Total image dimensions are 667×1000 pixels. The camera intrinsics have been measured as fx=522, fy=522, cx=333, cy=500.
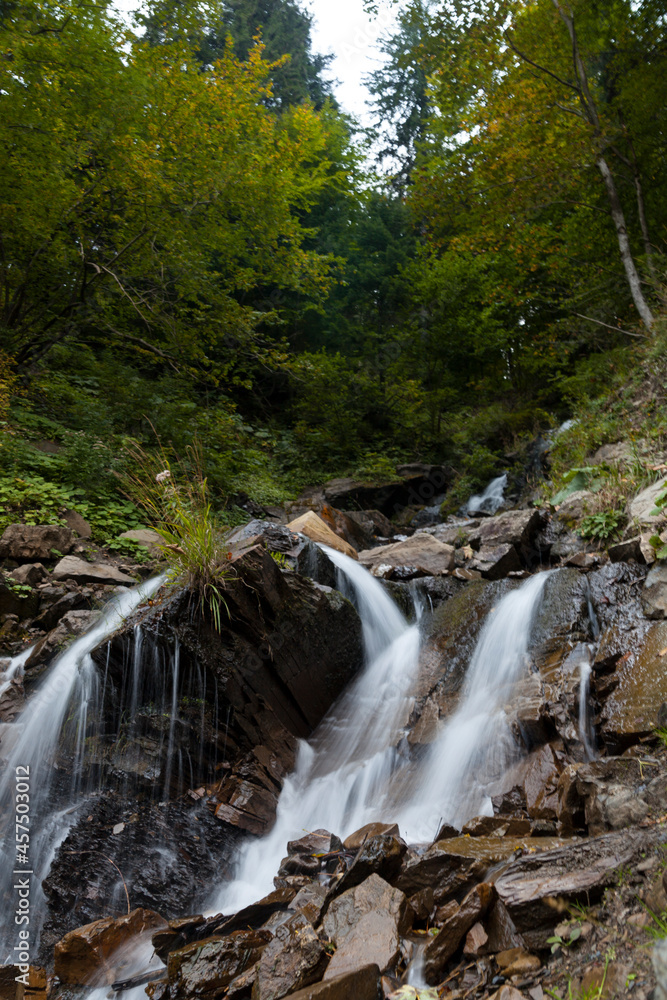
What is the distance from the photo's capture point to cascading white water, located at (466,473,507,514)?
10.4 meters

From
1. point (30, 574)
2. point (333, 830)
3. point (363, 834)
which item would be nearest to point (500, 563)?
point (333, 830)

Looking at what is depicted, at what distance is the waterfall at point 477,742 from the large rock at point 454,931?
132 centimetres

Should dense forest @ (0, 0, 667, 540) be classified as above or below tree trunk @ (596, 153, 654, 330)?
above

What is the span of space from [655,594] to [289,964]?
347 centimetres

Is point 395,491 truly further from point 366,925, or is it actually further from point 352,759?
point 366,925

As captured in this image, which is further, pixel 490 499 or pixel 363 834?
pixel 490 499

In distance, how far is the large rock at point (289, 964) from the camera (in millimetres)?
2139

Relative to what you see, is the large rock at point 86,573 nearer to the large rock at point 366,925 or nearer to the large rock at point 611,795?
the large rock at point 366,925

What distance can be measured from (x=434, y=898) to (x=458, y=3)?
12.1m

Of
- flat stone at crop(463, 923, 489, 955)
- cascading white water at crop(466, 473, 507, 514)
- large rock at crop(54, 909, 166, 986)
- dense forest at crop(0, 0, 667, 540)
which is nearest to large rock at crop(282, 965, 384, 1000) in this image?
flat stone at crop(463, 923, 489, 955)

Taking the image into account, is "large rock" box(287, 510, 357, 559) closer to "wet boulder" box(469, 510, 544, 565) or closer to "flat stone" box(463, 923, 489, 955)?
"wet boulder" box(469, 510, 544, 565)

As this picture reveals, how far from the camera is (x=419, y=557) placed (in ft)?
23.5

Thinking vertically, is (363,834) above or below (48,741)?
below

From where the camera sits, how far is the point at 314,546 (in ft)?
19.5
